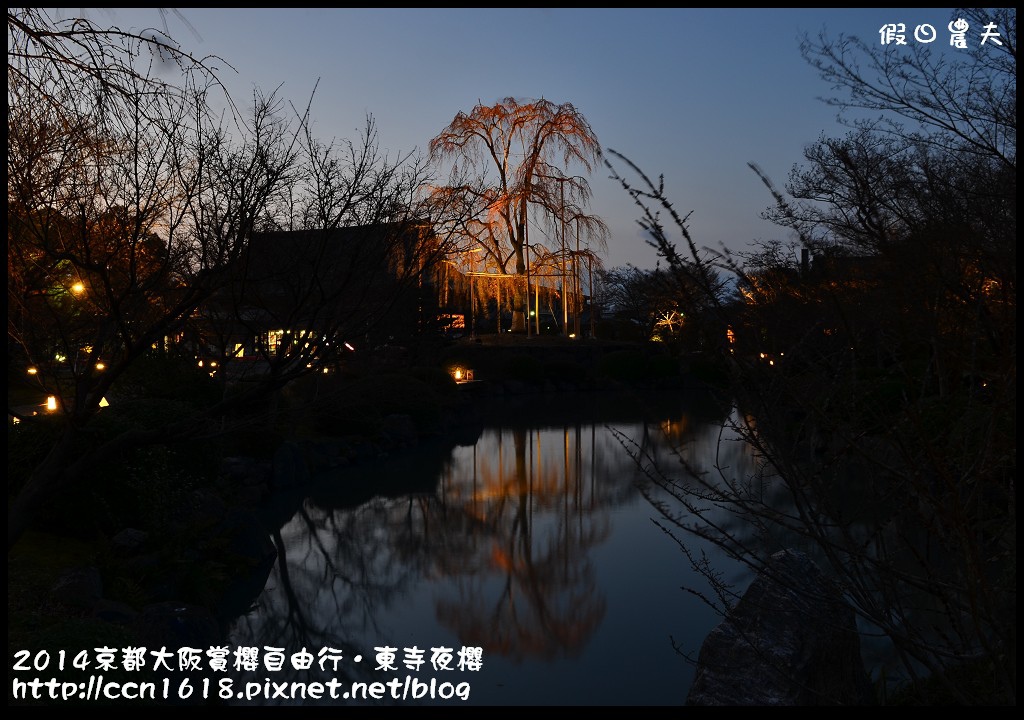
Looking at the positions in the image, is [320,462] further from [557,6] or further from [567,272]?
[567,272]

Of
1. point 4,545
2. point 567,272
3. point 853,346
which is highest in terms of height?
point 567,272

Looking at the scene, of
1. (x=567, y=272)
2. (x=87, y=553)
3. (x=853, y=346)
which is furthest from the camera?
(x=567, y=272)

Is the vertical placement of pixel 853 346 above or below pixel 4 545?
above

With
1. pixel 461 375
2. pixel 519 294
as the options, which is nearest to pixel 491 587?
pixel 461 375

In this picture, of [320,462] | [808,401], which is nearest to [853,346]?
[808,401]

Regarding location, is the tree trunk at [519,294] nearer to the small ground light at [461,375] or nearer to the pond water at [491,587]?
the small ground light at [461,375]

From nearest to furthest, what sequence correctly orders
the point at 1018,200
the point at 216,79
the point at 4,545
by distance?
the point at 1018,200
the point at 4,545
the point at 216,79

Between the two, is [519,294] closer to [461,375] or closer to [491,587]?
[461,375]

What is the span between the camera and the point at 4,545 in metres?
2.70

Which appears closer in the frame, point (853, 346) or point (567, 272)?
point (853, 346)

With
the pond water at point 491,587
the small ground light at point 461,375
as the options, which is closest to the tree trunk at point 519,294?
the small ground light at point 461,375

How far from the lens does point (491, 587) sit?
26.8 feet

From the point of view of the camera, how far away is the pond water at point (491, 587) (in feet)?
19.1

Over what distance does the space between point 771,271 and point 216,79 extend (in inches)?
94.2
